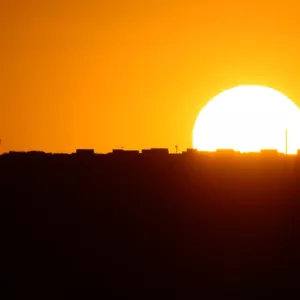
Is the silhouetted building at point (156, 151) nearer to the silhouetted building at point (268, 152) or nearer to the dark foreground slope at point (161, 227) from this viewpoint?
the dark foreground slope at point (161, 227)

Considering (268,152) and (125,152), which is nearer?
(268,152)

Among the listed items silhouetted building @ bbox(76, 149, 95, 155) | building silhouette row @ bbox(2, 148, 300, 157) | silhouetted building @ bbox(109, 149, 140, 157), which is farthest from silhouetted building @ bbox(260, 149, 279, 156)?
silhouetted building @ bbox(76, 149, 95, 155)

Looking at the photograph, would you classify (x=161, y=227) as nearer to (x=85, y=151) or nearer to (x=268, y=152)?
(x=268, y=152)

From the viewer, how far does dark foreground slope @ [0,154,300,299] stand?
51.8m

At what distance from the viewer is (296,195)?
176 ft

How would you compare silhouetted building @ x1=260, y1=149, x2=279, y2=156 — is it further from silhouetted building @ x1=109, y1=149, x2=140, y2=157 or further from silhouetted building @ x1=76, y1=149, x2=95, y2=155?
silhouetted building @ x1=76, y1=149, x2=95, y2=155

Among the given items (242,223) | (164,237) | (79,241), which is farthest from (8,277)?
(242,223)

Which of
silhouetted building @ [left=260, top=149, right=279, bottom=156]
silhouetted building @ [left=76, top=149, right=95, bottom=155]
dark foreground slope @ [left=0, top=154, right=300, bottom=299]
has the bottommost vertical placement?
dark foreground slope @ [left=0, top=154, right=300, bottom=299]

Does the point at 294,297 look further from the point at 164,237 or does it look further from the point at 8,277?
the point at 8,277

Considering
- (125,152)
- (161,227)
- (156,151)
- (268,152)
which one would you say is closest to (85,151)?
(125,152)

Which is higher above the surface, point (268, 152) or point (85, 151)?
point (85, 151)

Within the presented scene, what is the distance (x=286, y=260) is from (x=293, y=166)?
188 inches

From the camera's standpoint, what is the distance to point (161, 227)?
178ft

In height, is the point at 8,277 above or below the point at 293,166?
below
